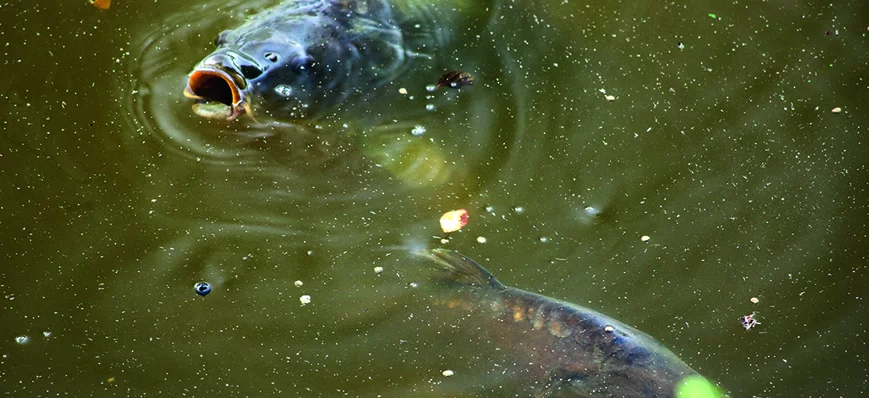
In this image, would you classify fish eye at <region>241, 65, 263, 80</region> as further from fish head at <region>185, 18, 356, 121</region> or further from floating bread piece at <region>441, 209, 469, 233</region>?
floating bread piece at <region>441, 209, 469, 233</region>

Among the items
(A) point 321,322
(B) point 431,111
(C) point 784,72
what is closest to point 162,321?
(A) point 321,322

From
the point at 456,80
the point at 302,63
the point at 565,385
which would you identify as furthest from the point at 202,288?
the point at 456,80

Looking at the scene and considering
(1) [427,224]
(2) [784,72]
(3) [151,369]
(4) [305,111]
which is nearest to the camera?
(3) [151,369]

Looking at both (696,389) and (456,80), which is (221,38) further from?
(696,389)

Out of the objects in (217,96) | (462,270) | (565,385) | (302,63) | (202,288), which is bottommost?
(565,385)

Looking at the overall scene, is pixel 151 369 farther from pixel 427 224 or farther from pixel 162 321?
pixel 427 224

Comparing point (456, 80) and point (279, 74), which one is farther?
point (456, 80)
